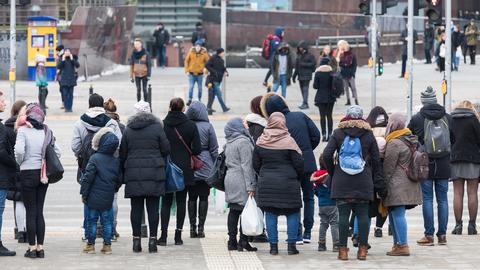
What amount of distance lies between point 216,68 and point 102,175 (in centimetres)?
1898

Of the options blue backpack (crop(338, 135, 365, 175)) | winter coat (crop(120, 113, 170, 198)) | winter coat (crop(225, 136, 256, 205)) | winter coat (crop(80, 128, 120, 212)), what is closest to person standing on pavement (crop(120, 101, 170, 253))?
winter coat (crop(120, 113, 170, 198))

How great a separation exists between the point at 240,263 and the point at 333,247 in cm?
146

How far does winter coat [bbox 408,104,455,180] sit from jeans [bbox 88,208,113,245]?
3.65 metres

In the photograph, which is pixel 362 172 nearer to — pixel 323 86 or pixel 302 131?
pixel 302 131

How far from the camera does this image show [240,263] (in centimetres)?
1478

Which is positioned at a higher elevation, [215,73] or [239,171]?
[215,73]

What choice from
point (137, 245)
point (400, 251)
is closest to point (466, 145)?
point (400, 251)

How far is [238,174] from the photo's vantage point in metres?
15.5

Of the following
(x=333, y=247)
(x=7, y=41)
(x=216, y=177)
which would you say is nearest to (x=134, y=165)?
(x=216, y=177)

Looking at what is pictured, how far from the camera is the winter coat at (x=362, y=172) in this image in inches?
582

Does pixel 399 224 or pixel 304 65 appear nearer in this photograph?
pixel 399 224

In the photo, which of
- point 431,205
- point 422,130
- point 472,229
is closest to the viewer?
point 431,205

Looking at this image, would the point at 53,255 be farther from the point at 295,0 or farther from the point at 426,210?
the point at 295,0

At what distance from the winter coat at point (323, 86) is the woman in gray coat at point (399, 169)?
13389mm
